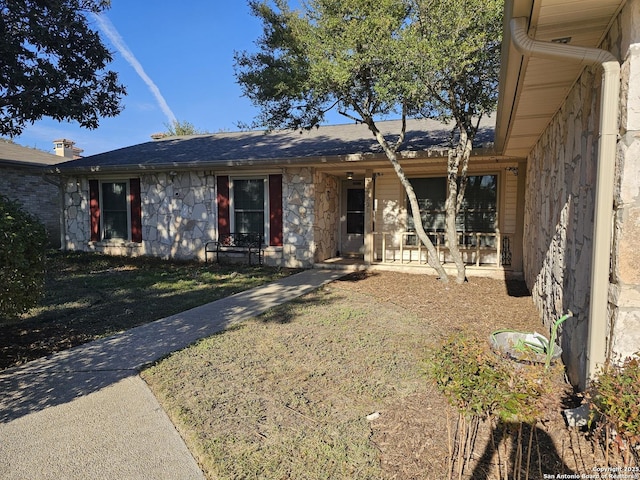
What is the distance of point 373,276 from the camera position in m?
8.20

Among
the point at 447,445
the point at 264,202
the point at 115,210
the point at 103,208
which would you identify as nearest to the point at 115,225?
the point at 115,210

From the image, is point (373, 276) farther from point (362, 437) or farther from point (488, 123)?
point (362, 437)

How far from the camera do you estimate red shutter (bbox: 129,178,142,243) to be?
36.3ft

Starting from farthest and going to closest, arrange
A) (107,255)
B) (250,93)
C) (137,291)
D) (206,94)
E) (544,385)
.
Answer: (206,94) < (107,255) < (250,93) < (137,291) < (544,385)

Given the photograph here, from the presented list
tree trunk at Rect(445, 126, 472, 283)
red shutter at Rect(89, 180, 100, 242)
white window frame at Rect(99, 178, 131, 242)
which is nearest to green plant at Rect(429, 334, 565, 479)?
tree trunk at Rect(445, 126, 472, 283)

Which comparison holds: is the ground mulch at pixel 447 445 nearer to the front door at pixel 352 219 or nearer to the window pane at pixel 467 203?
the window pane at pixel 467 203

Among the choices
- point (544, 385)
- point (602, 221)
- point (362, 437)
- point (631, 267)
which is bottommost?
point (362, 437)

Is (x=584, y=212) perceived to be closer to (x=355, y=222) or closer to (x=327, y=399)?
(x=327, y=399)

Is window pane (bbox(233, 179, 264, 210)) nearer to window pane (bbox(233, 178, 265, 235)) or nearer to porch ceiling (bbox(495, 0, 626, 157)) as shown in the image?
window pane (bbox(233, 178, 265, 235))

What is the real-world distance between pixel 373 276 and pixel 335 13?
4.89 m

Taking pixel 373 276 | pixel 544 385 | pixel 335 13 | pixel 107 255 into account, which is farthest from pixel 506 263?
pixel 107 255

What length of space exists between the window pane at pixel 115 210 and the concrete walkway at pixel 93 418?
7914 millimetres

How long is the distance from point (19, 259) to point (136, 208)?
815 centimetres

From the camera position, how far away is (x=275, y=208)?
9.73 meters
